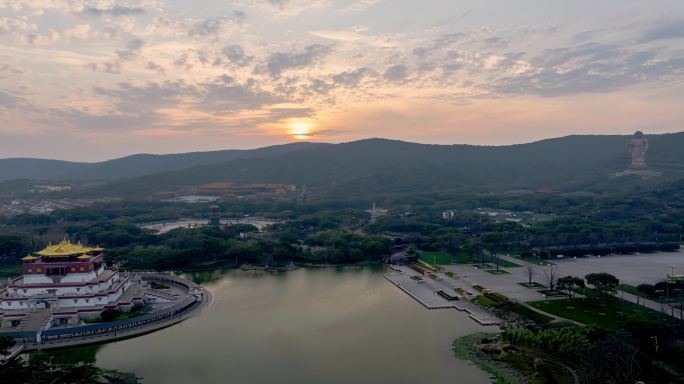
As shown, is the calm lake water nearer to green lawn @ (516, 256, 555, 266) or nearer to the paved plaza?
the paved plaza

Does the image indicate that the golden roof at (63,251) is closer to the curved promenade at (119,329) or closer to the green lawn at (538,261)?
the curved promenade at (119,329)

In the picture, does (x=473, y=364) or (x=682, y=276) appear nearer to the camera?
(x=473, y=364)

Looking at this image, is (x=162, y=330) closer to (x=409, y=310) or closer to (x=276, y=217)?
(x=409, y=310)

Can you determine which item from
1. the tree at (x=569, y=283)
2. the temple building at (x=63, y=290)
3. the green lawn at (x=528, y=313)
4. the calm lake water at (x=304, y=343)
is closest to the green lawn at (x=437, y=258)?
the calm lake water at (x=304, y=343)

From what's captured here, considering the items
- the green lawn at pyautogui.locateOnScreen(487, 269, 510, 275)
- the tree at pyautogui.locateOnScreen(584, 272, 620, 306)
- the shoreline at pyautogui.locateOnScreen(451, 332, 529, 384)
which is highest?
the tree at pyautogui.locateOnScreen(584, 272, 620, 306)

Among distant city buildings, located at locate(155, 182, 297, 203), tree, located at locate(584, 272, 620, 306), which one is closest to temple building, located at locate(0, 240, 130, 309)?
tree, located at locate(584, 272, 620, 306)

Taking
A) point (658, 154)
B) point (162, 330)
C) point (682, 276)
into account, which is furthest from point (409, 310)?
point (658, 154)
